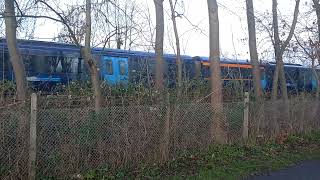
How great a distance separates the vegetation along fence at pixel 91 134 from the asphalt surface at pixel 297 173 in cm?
193

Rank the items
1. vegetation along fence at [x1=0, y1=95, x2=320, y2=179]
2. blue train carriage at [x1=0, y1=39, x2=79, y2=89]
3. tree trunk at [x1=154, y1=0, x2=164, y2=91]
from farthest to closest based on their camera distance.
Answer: blue train carriage at [x1=0, y1=39, x2=79, y2=89]
tree trunk at [x1=154, y1=0, x2=164, y2=91]
vegetation along fence at [x1=0, y1=95, x2=320, y2=179]

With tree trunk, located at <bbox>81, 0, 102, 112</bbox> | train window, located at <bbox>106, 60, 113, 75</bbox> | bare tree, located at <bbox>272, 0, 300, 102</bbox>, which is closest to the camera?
tree trunk, located at <bbox>81, 0, 102, 112</bbox>

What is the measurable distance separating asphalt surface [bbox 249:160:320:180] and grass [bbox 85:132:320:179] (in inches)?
11.2

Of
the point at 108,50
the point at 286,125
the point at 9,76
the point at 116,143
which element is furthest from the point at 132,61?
the point at 116,143

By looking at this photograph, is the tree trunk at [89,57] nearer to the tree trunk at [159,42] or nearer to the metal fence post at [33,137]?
the metal fence post at [33,137]

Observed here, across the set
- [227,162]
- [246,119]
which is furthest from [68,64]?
[227,162]

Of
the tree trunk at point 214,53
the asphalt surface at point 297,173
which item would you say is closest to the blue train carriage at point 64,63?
the tree trunk at point 214,53

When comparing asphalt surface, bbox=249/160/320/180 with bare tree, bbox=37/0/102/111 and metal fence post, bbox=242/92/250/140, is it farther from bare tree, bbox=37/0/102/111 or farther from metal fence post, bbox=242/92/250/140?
bare tree, bbox=37/0/102/111

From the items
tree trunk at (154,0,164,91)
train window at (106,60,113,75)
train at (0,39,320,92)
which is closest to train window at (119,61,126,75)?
train at (0,39,320,92)

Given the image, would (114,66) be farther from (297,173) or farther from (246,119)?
(297,173)

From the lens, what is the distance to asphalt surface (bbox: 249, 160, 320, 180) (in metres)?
10.0

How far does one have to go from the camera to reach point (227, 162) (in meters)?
11.2

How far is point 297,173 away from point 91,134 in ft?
14.6

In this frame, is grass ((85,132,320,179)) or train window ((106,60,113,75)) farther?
train window ((106,60,113,75))
